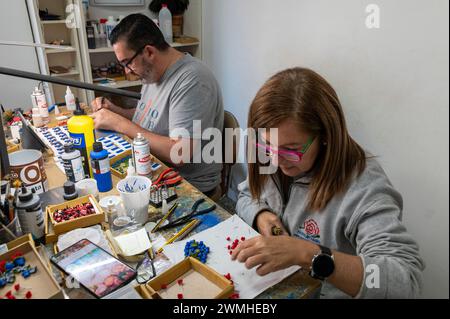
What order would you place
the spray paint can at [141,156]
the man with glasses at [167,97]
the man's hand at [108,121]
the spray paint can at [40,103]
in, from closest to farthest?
the spray paint can at [141,156], the man with glasses at [167,97], the man's hand at [108,121], the spray paint can at [40,103]

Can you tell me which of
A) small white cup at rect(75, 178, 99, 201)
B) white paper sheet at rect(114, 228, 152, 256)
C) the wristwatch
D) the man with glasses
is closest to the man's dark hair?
the man with glasses

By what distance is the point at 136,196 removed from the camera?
37.8 inches

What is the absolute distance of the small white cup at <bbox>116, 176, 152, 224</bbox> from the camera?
3.16 ft

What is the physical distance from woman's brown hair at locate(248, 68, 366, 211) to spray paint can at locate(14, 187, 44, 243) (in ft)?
2.04

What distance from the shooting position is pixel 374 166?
34.3 inches

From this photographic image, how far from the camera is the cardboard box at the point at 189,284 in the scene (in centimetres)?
73

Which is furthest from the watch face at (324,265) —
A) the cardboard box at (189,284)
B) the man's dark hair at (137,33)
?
the man's dark hair at (137,33)

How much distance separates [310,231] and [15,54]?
2087 millimetres

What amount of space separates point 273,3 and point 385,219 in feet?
4.75

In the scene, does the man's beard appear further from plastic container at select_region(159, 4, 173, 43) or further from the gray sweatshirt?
plastic container at select_region(159, 4, 173, 43)

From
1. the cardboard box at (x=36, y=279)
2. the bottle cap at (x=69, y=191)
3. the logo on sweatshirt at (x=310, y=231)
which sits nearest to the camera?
the cardboard box at (x=36, y=279)

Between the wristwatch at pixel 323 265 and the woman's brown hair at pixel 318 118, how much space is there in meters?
0.19

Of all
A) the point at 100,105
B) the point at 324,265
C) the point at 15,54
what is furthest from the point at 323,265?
the point at 15,54

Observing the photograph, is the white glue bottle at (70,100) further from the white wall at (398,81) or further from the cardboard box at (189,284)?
the cardboard box at (189,284)
